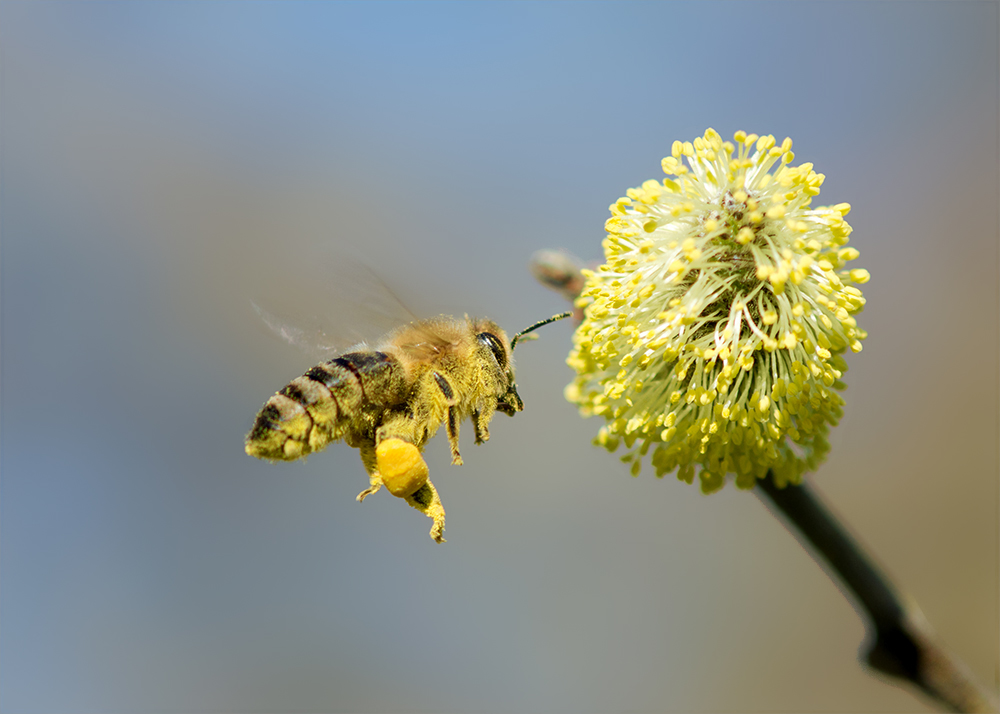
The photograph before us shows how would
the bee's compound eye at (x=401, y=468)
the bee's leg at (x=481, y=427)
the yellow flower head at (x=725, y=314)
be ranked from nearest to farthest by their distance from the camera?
the bee's compound eye at (x=401, y=468), the yellow flower head at (x=725, y=314), the bee's leg at (x=481, y=427)

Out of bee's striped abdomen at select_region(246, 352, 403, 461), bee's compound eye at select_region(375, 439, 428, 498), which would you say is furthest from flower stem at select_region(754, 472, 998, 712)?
bee's striped abdomen at select_region(246, 352, 403, 461)

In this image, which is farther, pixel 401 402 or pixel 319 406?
pixel 401 402

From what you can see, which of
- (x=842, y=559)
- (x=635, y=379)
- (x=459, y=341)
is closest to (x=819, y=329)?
(x=635, y=379)

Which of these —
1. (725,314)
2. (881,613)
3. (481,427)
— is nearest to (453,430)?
(481,427)

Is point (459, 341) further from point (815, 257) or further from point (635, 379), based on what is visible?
point (815, 257)

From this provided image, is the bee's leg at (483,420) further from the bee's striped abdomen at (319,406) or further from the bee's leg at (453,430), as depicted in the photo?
the bee's striped abdomen at (319,406)

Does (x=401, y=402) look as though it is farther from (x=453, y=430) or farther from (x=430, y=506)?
(x=430, y=506)

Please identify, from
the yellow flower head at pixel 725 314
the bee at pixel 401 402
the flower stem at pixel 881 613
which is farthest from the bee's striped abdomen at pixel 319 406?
the flower stem at pixel 881 613
